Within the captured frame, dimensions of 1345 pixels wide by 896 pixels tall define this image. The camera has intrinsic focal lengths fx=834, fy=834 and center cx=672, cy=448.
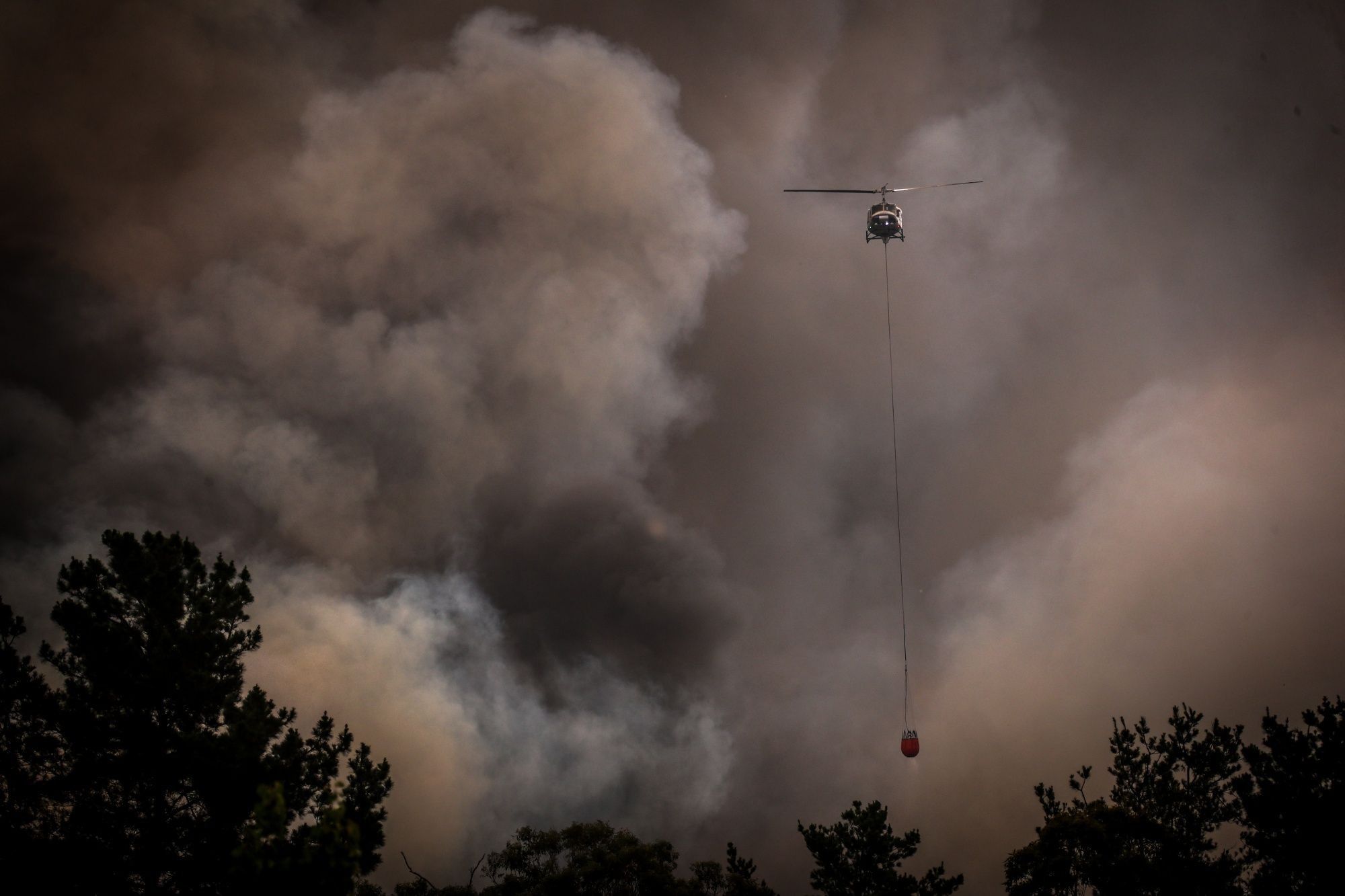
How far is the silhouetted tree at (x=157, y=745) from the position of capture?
28688 millimetres

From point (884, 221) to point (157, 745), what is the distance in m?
46.7

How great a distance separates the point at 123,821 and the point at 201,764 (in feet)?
11.4

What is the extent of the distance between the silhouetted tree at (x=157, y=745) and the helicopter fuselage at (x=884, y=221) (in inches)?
1634

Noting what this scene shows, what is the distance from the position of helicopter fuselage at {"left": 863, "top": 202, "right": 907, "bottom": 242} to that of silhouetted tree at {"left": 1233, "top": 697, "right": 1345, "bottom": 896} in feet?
109

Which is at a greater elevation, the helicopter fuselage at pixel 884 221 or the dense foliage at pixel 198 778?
the helicopter fuselage at pixel 884 221

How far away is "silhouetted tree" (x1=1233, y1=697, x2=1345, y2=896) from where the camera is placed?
114ft

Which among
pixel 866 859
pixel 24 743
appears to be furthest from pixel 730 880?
pixel 24 743

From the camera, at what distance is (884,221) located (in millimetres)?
53031

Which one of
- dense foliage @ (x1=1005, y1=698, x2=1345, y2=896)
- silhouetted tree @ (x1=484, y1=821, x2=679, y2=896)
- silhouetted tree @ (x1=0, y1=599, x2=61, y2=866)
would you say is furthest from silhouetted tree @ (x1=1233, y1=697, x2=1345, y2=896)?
silhouetted tree @ (x1=0, y1=599, x2=61, y2=866)

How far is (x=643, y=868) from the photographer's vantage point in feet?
151

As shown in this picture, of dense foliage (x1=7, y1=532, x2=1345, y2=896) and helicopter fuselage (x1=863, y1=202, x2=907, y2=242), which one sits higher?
helicopter fuselage (x1=863, y1=202, x2=907, y2=242)

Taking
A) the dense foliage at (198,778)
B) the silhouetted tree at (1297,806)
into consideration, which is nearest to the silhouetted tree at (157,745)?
the dense foliage at (198,778)

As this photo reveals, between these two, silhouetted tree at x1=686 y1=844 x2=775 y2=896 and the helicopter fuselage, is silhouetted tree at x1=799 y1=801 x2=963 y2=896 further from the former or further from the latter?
the helicopter fuselage

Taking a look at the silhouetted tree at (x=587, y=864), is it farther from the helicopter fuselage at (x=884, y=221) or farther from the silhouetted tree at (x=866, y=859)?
the helicopter fuselage at (x=884, y=221)
